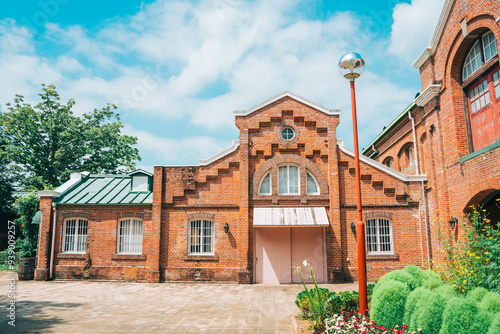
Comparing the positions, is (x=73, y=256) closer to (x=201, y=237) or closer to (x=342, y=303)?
(x=201, y=237)

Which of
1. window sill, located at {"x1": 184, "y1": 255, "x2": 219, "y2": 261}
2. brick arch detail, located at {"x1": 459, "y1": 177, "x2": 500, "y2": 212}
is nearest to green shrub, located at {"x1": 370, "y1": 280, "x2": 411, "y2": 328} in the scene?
brick arch detail, located at {"x1": 459, "y1": 177, "x2": 500, "y2": 212}

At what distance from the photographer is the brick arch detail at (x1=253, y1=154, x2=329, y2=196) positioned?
52.5 ft

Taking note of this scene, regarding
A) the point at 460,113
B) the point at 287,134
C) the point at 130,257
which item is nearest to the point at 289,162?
the point at 287,134

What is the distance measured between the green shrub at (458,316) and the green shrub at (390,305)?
978 millimetres

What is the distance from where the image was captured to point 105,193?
1720 cm

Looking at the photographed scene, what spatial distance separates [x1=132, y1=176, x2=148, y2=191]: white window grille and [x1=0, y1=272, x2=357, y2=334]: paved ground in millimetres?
4591

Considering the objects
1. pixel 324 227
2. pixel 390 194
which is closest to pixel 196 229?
pixel 324 227

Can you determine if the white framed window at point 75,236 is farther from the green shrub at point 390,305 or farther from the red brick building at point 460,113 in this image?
the red brick building at point 460,113

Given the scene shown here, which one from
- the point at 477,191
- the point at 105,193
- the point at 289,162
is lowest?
the point at 477,191

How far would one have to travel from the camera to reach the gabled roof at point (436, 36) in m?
13.2

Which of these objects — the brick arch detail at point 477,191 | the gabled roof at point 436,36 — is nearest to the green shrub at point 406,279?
the brick arch detail at point 477,191

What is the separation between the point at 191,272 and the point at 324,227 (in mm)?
6319

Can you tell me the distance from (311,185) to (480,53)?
323 inches

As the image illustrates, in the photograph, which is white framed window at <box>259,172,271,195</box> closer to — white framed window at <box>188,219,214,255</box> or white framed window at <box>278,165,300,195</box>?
white framed window at <box>278,165,300,195</box>
